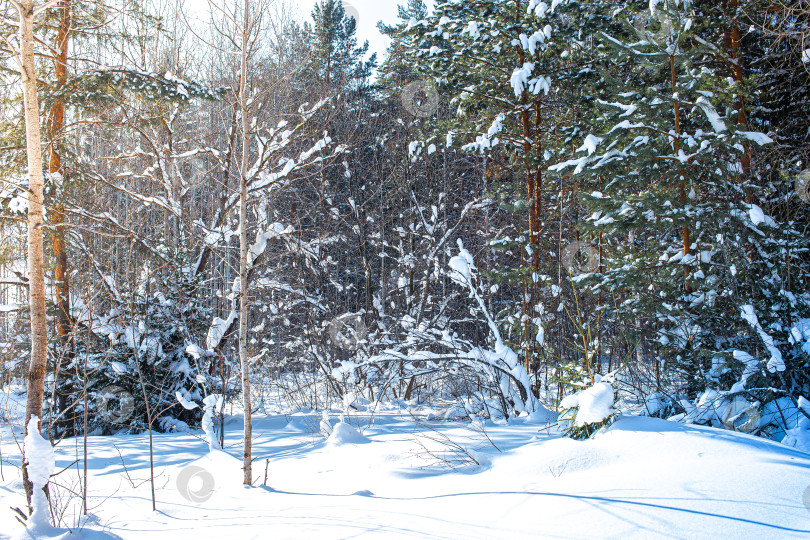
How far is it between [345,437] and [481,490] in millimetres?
2354

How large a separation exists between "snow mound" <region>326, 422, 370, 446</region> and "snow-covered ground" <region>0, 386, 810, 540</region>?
0.08ft

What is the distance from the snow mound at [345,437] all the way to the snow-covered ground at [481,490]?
0.03 meters

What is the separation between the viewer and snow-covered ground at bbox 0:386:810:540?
8.42 ft

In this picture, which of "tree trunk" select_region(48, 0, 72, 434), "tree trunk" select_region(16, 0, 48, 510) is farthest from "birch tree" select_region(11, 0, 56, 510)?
"tree trunk" select_region(48, 0, 72, 434)

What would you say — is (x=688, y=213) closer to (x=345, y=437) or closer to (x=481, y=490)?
(x=481, y=490)

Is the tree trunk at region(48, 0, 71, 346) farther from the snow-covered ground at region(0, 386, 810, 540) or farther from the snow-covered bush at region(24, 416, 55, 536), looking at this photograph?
the snow-covered bush at region(24, 416, 55, 536)

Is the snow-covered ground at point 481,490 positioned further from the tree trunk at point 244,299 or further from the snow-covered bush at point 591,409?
the tree trunk at point 244,299

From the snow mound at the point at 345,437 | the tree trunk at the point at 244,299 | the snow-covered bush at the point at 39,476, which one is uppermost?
the tree trunk at the point at 244,299

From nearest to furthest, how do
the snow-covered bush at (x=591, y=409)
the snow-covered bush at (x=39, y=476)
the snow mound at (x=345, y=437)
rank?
1. the snow-covered bush at (x=39, y=476)
2. the snow-covered bush at (x=591, y=409)
3. the snow mound at (x=345, y=437)

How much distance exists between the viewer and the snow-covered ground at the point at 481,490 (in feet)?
8.42

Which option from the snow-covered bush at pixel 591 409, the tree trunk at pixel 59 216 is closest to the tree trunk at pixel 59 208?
the tree trunk at pixel 59 216

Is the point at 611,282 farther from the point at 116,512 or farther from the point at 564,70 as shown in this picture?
the point at 116,512

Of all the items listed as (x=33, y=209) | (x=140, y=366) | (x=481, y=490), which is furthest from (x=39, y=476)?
(x=140, y=366)

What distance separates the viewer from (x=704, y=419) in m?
4.78
